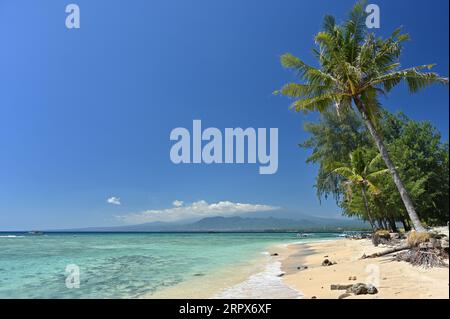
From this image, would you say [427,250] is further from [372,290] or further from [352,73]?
[352,73]

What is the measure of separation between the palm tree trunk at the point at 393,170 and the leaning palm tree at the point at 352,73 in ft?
0.11

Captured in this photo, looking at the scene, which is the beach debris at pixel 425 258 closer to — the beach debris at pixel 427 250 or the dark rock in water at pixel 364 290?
the beach debris at pixel 427 250

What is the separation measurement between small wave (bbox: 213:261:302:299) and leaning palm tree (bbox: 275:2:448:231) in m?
5.53

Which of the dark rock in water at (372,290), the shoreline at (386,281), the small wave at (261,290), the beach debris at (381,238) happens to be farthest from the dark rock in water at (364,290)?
the beach debris at (381,238)

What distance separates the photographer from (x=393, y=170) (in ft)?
37.6

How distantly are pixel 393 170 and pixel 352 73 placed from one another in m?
3.65

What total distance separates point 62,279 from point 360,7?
54.7ft

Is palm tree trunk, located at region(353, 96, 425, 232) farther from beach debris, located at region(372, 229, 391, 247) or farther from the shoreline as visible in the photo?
beach debris, located at region(372, 229, 391, 247)

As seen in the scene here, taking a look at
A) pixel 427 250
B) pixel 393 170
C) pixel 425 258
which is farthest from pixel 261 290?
pixel 393 170

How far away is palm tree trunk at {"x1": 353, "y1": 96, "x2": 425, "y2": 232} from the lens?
11.1 metres
